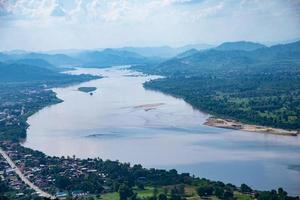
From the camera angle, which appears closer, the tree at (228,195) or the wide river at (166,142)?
the tree at (228,195)

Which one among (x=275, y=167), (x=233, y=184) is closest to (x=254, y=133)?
(x=275, y=167)

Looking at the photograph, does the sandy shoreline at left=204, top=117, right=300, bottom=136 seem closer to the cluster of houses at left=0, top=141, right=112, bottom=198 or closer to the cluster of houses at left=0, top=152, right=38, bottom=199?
the cluster of houses at left=0, top=141, right=112, bottom=198

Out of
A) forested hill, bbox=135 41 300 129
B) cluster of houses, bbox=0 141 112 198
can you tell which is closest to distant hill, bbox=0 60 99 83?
forested hill, bbox=135 41 300 129

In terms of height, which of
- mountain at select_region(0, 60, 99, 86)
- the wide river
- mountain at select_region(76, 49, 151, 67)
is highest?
mountain at select_region(76, 49, 151, 67)

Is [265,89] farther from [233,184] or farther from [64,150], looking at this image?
[233,184]

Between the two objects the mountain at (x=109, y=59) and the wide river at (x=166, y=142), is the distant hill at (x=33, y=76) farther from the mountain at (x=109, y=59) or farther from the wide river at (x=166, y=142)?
the mountain at (x=109, y=59)

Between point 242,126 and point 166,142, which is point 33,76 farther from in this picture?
point 166,142

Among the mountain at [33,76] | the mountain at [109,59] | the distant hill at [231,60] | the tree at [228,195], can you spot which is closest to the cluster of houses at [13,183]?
the tree at [228,195]

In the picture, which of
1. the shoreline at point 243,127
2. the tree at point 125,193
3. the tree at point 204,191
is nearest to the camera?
the tree at point 204,191
